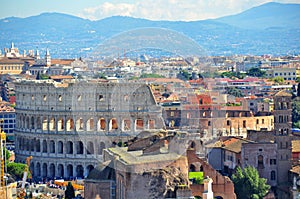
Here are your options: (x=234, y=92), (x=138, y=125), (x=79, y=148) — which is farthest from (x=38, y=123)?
(x=234, y=92)

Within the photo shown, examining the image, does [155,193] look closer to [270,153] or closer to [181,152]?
[181,152]

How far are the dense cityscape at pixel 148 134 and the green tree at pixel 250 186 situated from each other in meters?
0.06

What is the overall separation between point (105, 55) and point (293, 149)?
12004 mm

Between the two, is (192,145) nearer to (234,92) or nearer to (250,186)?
(250,186)

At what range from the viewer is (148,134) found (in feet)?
152

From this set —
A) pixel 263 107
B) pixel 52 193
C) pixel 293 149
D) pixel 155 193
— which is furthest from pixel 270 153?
pixel 263 107

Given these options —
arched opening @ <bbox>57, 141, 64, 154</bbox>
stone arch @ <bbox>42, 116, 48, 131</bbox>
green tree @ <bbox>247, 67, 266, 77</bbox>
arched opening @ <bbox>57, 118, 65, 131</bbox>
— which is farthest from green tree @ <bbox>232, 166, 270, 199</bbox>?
green tree @ <bbox>247, 67, 266, 77</bbox>

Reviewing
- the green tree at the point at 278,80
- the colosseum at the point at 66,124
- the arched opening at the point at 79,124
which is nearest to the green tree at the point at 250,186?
the colosseum at the point at 66,124

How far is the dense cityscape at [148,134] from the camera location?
40469mm

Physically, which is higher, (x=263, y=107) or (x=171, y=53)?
(x=171, y=53)

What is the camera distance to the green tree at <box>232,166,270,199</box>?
4772cm

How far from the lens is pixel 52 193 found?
54.0 m

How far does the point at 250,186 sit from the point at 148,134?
6.10 m

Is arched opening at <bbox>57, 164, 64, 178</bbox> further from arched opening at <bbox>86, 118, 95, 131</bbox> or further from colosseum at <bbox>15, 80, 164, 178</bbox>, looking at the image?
arched opening at <bbox>86, 118, 95, 131</bbox>
